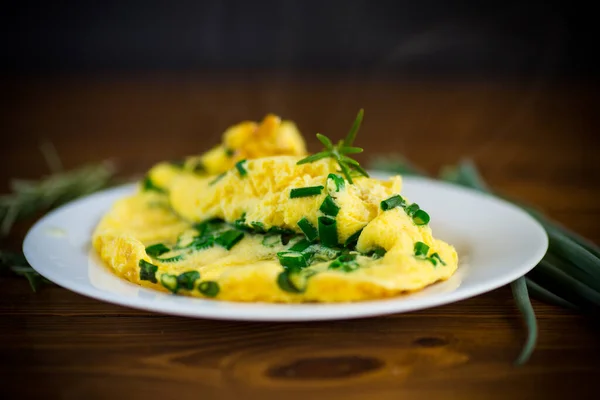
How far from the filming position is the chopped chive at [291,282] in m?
2.26

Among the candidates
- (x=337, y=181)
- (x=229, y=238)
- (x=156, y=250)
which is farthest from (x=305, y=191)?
(x=156, y=250)

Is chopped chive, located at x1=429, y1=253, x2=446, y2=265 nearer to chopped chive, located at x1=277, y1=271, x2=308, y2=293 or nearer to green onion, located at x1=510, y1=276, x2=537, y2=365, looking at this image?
green onion, located at x1=510, y1=276, x2=537, y2=365

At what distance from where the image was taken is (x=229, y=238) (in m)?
2.83

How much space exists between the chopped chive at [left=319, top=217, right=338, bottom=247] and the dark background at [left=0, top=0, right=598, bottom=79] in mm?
6654

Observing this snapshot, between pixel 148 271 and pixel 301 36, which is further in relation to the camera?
pixel 301 36

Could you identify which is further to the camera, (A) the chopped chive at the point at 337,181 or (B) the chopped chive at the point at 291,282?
(A) the chopped chive at the point at 337,181

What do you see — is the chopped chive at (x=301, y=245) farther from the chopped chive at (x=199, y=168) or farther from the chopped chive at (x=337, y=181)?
the chopped chive at (x=199, y=168)

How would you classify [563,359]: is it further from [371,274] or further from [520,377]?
[371,274]

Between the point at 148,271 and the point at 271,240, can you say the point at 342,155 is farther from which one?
the point at 148,271

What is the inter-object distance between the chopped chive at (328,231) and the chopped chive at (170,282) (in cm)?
58

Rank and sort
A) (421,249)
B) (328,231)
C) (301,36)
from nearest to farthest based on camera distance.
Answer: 1. (421,249)
2. (328,231)
3. (301,36)

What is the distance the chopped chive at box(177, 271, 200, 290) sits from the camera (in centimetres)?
236

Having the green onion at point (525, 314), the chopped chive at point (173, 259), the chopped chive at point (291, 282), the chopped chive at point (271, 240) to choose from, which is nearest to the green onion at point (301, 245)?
the chopped chive at point (271, 240)

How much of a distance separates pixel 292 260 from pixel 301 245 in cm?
17
